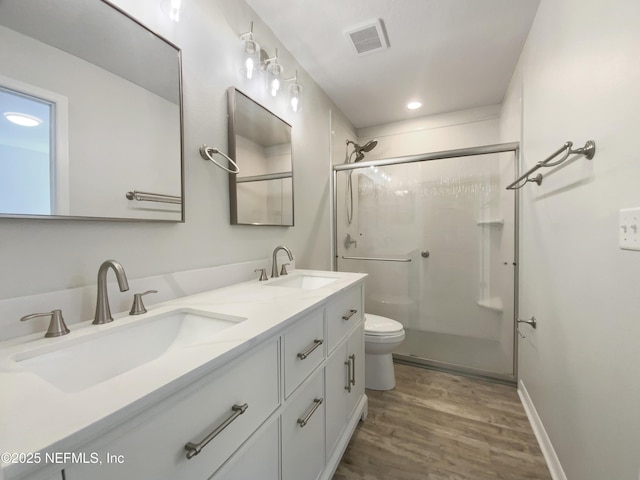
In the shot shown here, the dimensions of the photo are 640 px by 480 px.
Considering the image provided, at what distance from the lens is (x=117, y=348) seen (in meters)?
0.72

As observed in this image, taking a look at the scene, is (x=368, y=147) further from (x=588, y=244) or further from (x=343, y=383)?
(x=343, y=383)

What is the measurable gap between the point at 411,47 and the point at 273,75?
3.26ft

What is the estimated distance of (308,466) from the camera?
3.10 feet

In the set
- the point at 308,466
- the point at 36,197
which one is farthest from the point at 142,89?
the point at 308,466

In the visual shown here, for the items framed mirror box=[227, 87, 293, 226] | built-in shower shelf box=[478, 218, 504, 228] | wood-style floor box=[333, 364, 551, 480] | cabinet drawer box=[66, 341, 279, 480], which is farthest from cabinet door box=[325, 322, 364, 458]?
built-in shower shelf box=[478, 218, 504, 228]

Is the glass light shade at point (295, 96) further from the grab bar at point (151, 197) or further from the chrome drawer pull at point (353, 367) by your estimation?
the chrome drawer pull at point (353, 367)

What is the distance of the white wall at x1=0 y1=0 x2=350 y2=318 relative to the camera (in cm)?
70

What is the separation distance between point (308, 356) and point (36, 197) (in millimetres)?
908

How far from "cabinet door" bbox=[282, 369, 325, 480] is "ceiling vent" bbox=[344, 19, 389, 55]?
6.34 ft

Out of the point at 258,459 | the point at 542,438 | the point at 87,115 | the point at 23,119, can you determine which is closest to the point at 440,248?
the point at 542,438

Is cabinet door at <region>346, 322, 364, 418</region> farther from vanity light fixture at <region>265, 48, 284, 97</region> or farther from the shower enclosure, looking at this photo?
vanity light fixture at <region>265, 48, 284, 97</region>

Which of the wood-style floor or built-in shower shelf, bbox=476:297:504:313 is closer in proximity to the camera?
the wood-style floor

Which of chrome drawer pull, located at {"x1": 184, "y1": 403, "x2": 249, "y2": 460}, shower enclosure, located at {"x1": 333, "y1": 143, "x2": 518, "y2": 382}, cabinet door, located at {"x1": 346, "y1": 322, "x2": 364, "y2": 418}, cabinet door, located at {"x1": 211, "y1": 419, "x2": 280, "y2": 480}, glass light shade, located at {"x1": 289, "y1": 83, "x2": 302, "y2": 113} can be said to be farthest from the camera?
shower enclosure, located at {"x1": 333, "y1": 143, "x2": 518, "y2": 382}

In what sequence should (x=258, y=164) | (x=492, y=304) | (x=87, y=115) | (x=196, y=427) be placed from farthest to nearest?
(x=492, y=304)
(x=258, y=164)
(x=87, y=115)
(x=196, y=427)
